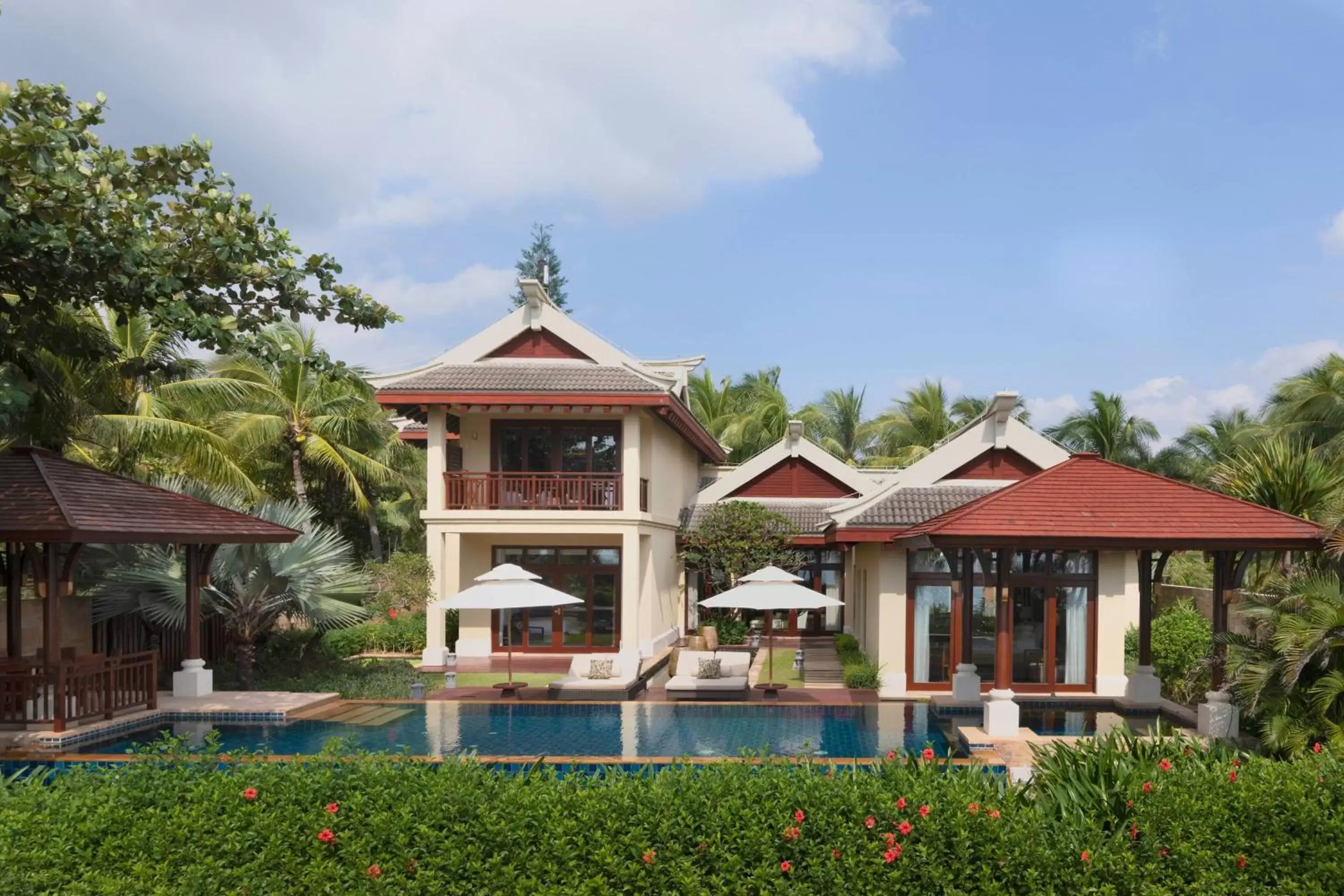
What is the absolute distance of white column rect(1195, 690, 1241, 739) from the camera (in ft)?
40.4

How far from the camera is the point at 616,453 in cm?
2236

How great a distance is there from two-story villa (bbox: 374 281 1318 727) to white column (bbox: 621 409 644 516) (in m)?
0.04

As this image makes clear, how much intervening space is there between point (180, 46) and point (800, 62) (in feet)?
29.8

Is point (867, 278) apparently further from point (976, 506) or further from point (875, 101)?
point (976, 506)

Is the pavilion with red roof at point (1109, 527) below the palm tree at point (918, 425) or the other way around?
below

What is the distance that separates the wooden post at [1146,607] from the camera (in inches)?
576

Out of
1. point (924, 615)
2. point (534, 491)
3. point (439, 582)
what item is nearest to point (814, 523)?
point (534, 491)

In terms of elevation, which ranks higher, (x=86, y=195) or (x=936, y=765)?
(x=86, y=195)

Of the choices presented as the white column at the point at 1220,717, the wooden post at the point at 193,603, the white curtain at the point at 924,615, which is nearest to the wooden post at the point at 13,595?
the wooden post at the point at 193,603

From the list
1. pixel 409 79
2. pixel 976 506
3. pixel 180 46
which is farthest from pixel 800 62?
pixel 180 46

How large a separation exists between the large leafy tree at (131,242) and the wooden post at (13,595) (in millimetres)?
3137

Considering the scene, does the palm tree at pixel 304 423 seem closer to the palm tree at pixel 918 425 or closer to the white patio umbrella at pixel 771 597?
the white patio umbrella at pixel 771 597

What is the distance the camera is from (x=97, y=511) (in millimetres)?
12922

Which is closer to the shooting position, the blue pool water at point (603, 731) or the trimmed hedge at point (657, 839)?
the trimmed hedge at point (657, 839)
